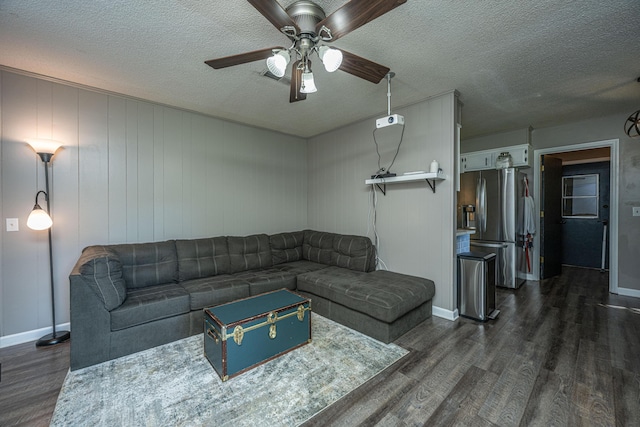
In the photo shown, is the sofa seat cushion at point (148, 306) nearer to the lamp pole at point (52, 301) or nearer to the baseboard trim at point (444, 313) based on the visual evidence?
the lamp pole at point (52, 301)

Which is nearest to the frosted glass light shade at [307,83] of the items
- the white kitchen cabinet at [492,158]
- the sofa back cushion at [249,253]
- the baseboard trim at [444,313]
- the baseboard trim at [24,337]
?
the sofa back cushion at [249,253]

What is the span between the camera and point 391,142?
144 inches

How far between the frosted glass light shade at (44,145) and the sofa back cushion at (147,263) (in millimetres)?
1091

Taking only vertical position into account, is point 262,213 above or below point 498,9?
below

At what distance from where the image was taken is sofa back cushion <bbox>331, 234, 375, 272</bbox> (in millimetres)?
3590

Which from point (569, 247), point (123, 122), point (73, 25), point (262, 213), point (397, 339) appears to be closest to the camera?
point (73, 25)

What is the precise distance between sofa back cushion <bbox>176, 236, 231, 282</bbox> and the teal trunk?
3.43ft

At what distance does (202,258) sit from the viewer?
3.31 m

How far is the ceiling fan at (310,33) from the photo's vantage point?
1.32 meters

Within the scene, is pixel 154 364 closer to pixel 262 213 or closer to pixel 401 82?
pixel 262 213

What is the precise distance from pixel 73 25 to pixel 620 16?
12.7 feet

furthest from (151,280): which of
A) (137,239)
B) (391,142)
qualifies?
(391,142)

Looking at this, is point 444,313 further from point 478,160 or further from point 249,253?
point 478,160

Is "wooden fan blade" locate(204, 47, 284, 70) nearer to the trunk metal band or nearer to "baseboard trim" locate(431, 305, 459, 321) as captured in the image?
the trunk metal band
